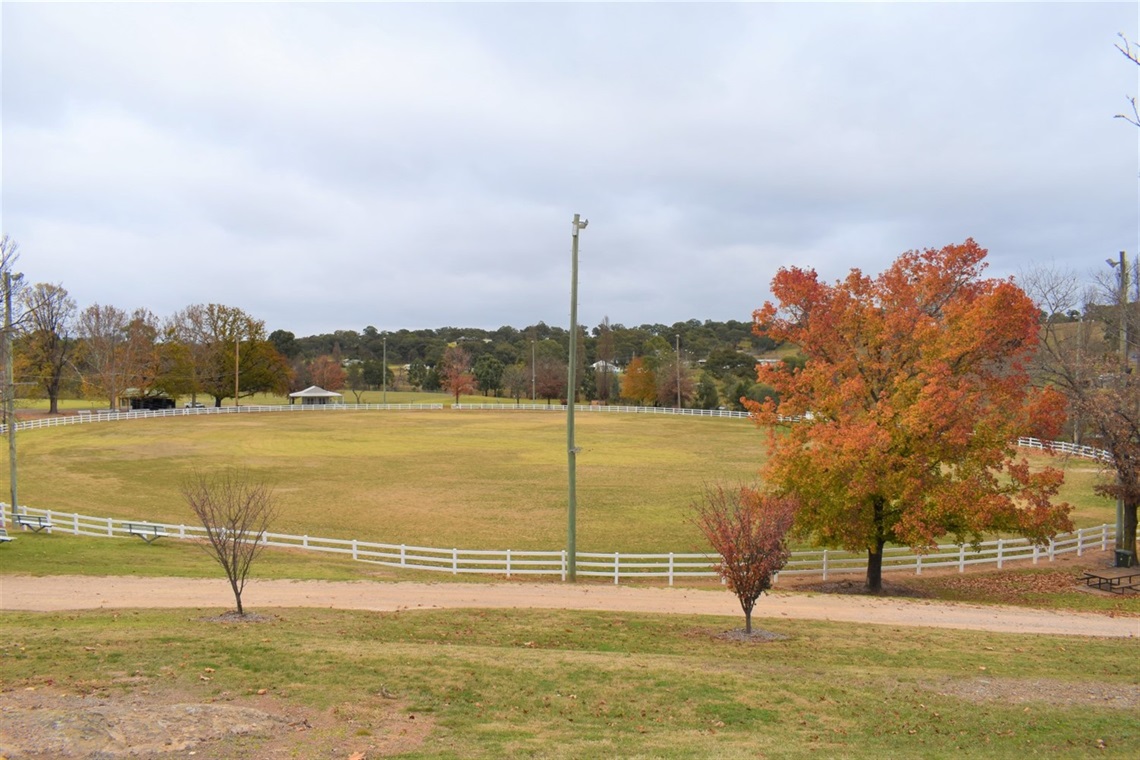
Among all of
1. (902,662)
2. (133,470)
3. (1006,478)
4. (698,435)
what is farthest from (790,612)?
(698,435)

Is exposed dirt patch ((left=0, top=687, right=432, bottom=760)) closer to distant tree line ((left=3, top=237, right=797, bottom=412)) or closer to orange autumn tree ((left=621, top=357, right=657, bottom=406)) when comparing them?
distant tree line ((left=3, top=237, right=797, bottom=412))

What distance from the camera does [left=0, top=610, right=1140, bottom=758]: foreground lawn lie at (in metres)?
9.09

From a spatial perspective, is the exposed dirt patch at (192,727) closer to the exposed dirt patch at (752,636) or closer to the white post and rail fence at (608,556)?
the exposed dirt patch at (752,636)

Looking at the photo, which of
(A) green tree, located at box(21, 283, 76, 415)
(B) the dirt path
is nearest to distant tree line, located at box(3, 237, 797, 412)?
(A) green tree, located at box(21, 283, 76, 415)

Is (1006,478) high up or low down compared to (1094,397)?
down

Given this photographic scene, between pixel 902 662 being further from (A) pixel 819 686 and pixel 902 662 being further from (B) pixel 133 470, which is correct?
(B) pixel 133 470

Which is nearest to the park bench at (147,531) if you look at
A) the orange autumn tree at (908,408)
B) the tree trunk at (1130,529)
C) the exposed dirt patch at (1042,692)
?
the orange autumn tree at (908,408)

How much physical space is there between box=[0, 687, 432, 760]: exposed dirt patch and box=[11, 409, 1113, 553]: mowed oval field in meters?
19.2

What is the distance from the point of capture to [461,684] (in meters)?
11.0

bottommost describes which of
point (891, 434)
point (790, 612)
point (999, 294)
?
point (790, 612)

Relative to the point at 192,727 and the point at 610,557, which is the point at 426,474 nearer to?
the point at 610,557

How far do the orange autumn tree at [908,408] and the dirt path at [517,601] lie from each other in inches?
99.3

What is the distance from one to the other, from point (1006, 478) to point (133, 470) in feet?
169

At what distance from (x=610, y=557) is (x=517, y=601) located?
6069 mm
